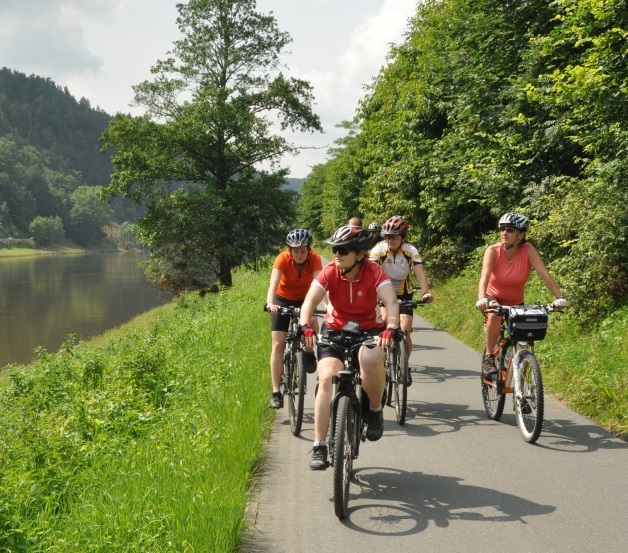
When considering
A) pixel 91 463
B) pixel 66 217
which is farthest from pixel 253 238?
pixel 66 217

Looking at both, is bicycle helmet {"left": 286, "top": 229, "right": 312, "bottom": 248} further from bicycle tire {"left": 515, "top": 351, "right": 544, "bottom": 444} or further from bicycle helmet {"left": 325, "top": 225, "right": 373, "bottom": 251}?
bicycle tire {"left": 515, "top": 351, "right": 544, "bottom": 444}

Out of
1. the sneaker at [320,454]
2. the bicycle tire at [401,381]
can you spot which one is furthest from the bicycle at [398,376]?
the sneaker at [320,454]

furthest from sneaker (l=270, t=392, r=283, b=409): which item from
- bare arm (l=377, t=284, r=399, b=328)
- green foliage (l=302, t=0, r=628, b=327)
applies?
green foliage (l=302, t=0, r=628, b=327)

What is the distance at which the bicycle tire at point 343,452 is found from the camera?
4289 mm

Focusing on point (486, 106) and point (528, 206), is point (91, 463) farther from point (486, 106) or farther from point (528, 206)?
point (486, 106)

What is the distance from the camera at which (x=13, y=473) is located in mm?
5297

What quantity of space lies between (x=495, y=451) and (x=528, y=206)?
8.03m

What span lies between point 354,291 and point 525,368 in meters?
2.05

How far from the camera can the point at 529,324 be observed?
20.4ft

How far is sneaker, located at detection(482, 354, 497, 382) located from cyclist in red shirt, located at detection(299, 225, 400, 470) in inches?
79.0

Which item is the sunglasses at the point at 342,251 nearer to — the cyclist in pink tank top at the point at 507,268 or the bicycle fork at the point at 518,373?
the cyclist in pink tank top at the point at 507,268

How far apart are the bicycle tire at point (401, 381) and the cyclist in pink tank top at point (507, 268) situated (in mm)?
841

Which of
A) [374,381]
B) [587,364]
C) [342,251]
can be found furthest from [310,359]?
[587,364]

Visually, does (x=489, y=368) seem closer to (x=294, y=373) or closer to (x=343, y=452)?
(x=294, y=373)
